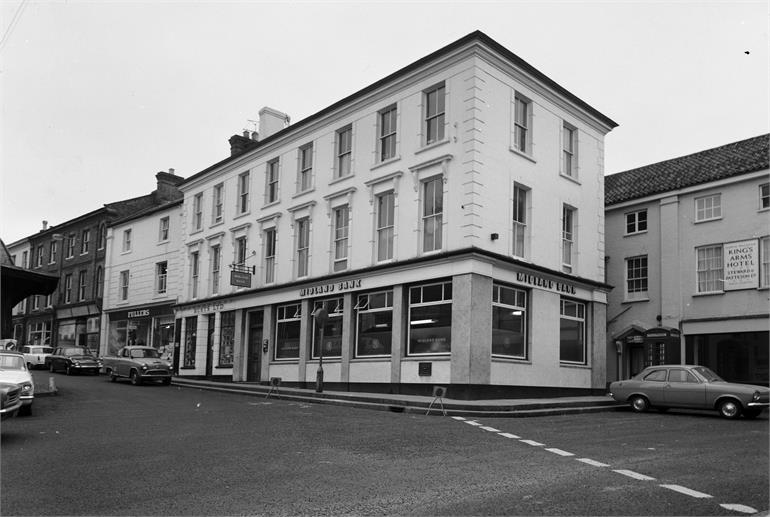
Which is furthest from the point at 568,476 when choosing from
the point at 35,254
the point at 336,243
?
the point at 35,254

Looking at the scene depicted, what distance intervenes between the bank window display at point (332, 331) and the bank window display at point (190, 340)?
1022cm

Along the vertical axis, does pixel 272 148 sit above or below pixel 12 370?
above

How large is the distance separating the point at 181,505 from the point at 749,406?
1554 cm

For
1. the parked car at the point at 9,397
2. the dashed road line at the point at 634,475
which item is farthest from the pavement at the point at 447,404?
the parked car at the point at 9,397

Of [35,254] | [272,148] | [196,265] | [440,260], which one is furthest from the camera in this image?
[35,254]

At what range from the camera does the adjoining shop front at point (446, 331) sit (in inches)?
835

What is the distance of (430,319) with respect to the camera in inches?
881

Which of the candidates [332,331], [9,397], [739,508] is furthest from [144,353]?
[739,508]

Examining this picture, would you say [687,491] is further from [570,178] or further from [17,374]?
[570,178]

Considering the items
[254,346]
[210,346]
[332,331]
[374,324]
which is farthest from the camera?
[210,346]

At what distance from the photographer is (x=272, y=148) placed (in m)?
30.9

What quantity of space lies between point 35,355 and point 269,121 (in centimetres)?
1898

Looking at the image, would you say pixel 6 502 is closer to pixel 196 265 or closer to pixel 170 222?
pixel 196 265

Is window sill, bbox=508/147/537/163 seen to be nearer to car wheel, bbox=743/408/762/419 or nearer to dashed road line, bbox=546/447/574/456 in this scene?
car wheel, bbox=743/408/762/419
